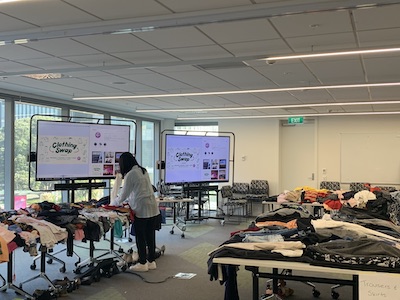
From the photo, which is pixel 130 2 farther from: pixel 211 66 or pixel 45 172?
pixel 45 172

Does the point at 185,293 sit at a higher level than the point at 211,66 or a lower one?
lower

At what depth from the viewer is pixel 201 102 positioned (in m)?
9.52

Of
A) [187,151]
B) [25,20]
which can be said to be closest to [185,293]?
[25,20]

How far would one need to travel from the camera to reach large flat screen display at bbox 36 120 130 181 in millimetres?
5926

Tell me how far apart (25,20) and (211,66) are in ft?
8.58

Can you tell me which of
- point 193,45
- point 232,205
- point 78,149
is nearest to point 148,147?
point 232,205

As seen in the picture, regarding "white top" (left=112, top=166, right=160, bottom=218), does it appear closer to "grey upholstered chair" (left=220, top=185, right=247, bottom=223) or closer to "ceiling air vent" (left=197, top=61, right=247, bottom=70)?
"ceiling air vent" (left=197, top=61, right=247, bottom=70)

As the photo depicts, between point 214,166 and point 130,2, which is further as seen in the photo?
point 214,166

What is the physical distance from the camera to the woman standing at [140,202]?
5.64m

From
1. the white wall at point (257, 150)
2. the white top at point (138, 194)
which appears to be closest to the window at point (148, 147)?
the white wall at point (257, 150)

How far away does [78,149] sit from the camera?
6254 millimetres

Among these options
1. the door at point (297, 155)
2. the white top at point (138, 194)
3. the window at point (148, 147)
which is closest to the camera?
the white top at point (138, 194)

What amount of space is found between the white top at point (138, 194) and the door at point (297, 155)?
24.2ft

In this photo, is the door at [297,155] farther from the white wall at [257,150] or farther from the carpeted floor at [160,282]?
the carpeted floor at [160,282]
